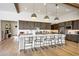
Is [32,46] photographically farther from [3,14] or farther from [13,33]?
[13,33]

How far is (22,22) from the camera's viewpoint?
34.3 ft

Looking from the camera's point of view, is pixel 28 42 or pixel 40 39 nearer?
pixel 28 42

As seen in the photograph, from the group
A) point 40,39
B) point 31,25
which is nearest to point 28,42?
point 40,39

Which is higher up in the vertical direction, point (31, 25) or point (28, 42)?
point (31, 25)

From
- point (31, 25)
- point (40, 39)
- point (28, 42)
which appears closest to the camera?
point (28, 42)

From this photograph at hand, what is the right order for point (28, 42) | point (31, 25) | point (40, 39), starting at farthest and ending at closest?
1. point (31, 25)
2. point (40, 39)
3. point (28, 42)

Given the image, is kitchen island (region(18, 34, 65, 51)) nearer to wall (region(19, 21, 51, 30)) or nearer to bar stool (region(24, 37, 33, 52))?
bar stool (region(24, 37, 33, 52))

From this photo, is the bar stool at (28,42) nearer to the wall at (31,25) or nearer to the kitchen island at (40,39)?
the kitchen island at (40,39)

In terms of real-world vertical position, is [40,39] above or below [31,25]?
below

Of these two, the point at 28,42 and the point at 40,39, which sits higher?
the point at 40,39

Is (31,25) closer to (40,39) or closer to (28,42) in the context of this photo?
(40,39)

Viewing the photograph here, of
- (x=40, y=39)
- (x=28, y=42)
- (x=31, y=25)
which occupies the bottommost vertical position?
(x=28, y=42)

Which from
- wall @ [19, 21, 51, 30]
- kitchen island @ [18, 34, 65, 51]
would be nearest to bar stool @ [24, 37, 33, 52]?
kitchen island @ [18, 34, 65, 51]

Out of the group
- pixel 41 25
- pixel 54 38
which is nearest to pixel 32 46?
pixel 54 38
